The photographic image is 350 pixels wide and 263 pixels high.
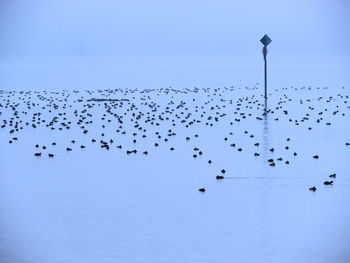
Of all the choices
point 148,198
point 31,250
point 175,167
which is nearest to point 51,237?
point 31,250

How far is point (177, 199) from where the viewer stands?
16594 mm

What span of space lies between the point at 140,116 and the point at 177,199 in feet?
70.0

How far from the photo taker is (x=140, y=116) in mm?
37750

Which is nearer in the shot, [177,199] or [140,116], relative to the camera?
[177,199]

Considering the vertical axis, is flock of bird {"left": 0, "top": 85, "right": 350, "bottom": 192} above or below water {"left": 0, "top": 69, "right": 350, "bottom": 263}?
above

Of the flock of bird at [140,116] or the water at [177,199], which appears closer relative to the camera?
the water at [177,199]

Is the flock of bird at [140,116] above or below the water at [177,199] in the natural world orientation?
above

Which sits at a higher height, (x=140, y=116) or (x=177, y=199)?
(x=140, y=116)

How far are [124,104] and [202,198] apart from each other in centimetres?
3112

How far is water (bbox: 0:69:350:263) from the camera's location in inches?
491

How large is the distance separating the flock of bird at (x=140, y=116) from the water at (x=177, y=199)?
311mm

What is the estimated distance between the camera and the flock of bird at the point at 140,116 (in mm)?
26750

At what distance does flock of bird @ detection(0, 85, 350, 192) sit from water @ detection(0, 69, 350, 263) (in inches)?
12.2

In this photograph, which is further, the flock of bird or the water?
the flock of bird
